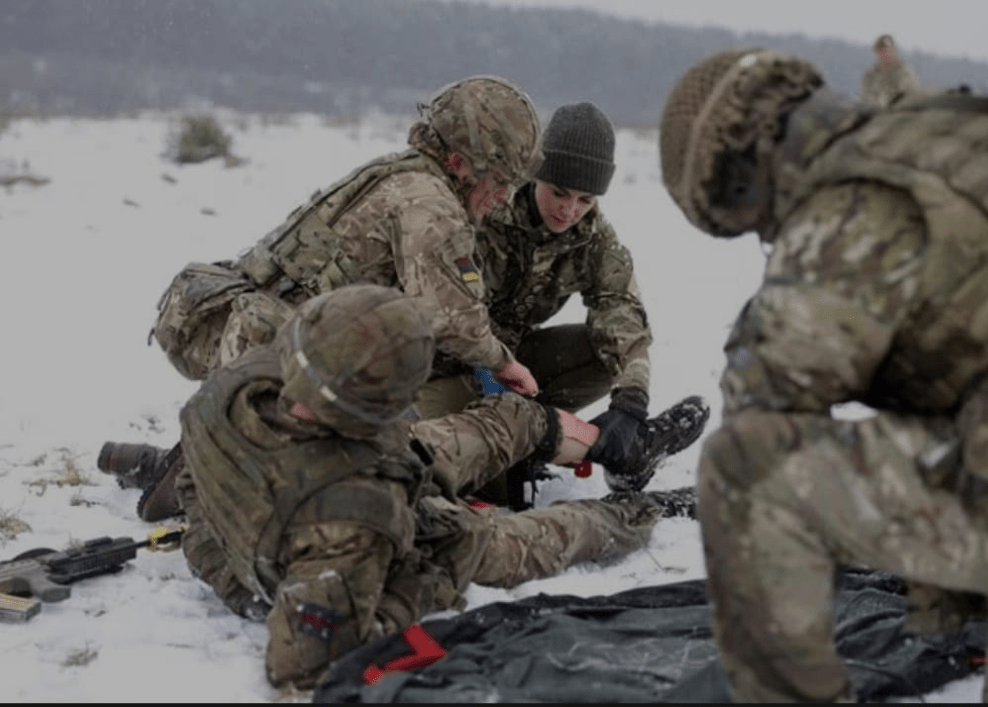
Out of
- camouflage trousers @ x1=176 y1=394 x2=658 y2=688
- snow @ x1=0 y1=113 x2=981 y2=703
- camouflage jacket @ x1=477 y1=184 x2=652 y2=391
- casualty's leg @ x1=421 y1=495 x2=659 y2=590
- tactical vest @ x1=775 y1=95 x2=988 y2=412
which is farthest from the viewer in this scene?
camouflage jacket @ x1=477 y1=184 x2=652 y2=391

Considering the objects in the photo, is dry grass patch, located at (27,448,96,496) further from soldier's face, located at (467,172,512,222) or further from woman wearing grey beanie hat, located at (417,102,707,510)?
soldier's face, located at (467,172,512,222)

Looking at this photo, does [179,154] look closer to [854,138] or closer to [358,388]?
[358,388]

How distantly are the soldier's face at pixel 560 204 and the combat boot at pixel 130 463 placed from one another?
1820mm

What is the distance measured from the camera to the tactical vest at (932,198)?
7.91ft

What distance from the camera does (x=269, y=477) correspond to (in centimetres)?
337

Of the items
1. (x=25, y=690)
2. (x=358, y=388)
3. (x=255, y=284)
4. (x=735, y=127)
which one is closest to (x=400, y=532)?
(x=358, y=388)

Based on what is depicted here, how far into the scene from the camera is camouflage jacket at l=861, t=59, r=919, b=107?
371 cm

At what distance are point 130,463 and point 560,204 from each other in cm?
200

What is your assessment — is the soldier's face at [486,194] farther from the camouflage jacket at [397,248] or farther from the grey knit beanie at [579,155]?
the grey knit beanie at [579,155]

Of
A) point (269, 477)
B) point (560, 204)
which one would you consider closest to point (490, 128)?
point (560, 204)

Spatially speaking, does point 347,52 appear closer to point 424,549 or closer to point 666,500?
point 666,500

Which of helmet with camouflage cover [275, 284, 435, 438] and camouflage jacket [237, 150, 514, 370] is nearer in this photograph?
helmet with camouflage cover [275, 284, 435, 438]

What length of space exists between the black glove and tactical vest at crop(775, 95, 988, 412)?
6.78ft

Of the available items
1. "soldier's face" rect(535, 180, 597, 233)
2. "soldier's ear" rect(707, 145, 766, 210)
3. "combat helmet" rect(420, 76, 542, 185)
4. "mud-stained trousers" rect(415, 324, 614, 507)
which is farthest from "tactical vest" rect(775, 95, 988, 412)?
"mud-stained trousers" rect(415, 324, 614, 507)
